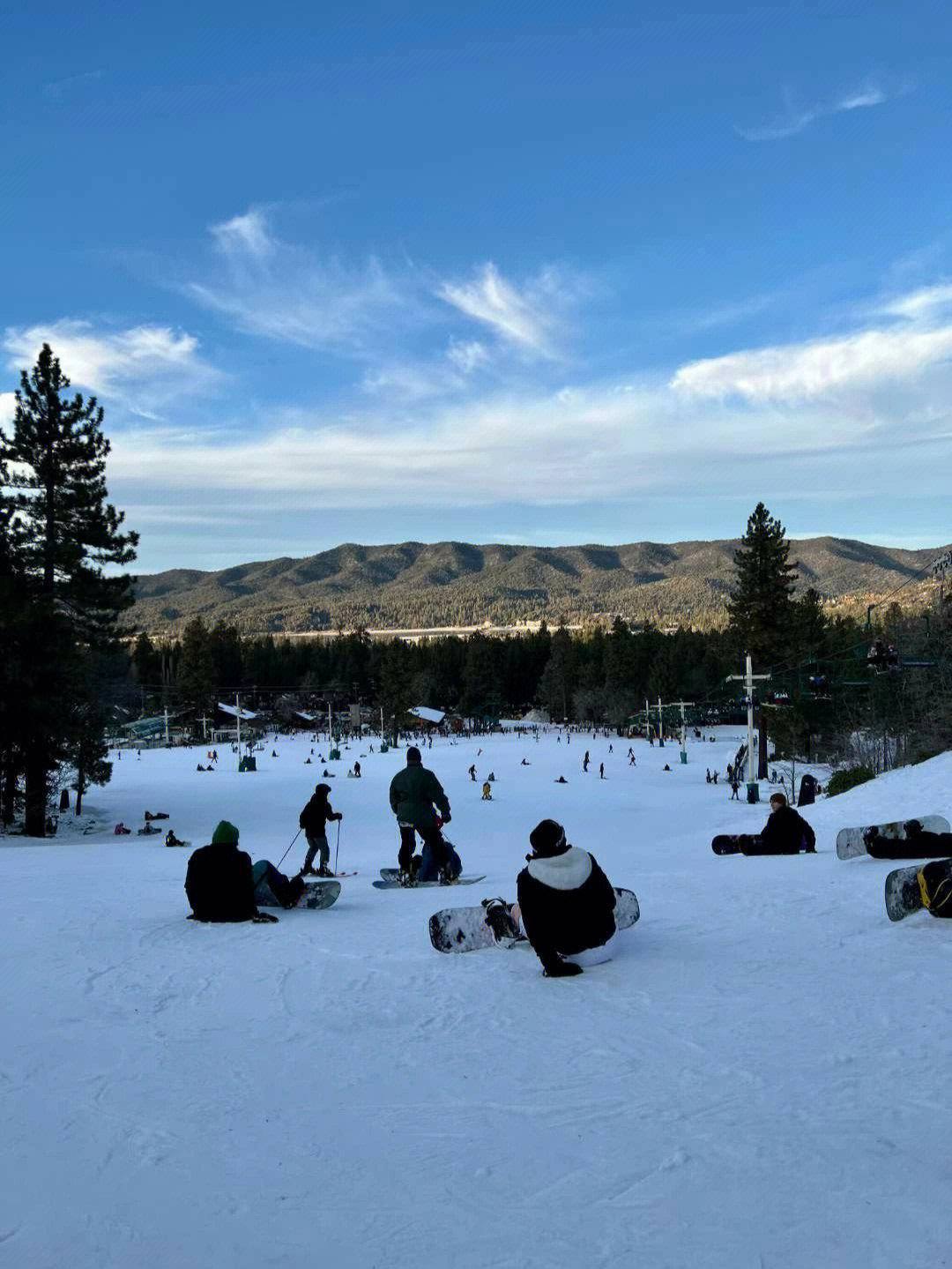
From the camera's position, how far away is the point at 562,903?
6.59 meters

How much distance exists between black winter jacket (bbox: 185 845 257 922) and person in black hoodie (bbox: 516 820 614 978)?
3.34 m

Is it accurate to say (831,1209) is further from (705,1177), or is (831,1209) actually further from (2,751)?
(2,751)

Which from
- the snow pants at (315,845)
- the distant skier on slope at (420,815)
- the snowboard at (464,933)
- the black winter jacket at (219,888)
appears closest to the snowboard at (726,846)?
the distant skier on slope at (420,815)

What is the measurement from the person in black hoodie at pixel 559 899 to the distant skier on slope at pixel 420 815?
4.27 meters

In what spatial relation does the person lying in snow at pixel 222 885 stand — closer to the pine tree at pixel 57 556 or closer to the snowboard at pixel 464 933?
the snowboard at pixel 464 933


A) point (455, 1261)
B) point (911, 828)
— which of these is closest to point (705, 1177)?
point (455, 1261)

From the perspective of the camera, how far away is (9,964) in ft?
24.6

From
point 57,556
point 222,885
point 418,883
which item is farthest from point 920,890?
point 57,556

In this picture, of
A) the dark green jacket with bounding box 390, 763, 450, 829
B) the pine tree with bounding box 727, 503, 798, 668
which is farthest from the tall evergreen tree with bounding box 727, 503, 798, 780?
the dark green jacket with bounding box 390, 763, 450, 829

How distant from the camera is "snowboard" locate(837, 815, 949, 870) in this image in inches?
409

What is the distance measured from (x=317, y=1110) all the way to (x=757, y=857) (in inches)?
390

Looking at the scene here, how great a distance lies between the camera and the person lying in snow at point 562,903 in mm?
6520

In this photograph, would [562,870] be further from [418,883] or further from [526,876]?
[418,883]

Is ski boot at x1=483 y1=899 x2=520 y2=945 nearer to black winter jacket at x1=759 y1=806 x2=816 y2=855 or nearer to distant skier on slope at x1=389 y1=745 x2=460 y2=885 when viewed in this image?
distant skier on slope at x1=389 y1=745 x2=460 y2=885
